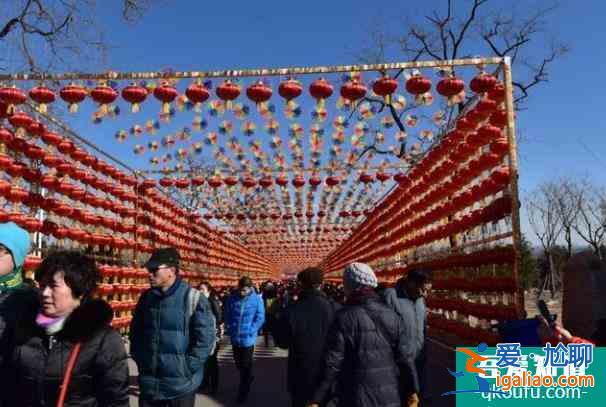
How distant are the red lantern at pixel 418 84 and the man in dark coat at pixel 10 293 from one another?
672 cm

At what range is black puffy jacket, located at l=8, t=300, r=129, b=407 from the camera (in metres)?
2.51

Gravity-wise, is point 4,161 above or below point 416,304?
above

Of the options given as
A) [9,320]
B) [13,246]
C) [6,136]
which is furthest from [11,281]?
[6,136]

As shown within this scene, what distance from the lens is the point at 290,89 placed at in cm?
879

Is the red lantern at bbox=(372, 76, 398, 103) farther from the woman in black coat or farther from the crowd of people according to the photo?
the woman in black coat

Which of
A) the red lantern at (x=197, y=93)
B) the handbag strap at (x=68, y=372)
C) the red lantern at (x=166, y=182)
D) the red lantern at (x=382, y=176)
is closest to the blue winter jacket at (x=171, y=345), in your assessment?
the handbag strap at (x=68, y=372)

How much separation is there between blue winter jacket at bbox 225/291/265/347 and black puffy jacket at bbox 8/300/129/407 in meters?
5.38

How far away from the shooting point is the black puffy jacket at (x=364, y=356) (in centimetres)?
372

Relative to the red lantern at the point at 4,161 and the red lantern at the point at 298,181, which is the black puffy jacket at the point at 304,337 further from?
the red lantern at the point at 298,181

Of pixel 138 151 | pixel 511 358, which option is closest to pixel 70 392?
pixel 511 358

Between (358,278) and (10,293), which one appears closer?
(10,293)

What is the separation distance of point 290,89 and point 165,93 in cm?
202

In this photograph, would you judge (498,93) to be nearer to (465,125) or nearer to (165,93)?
(465,125)

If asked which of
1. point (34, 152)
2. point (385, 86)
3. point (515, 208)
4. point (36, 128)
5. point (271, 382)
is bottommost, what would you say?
point (271, 382)
